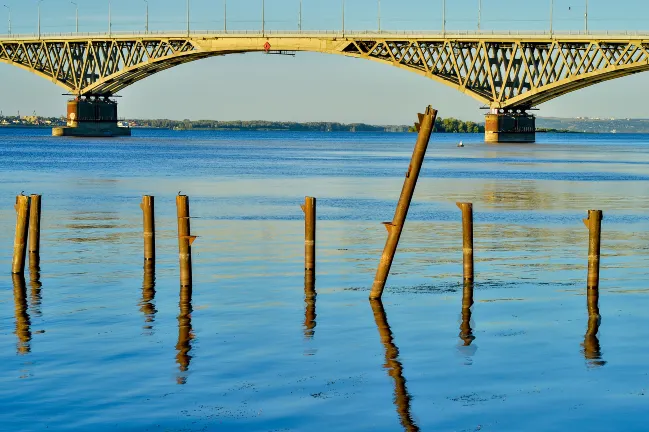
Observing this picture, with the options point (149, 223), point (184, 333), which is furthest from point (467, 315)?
point (149, 223)

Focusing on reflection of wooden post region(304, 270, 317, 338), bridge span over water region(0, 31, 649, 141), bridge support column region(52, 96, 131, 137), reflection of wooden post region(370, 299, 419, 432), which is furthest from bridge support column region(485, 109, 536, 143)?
reflection of wooden post region(370, 299, 419, 432)

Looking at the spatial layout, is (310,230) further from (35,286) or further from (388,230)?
(35,286)

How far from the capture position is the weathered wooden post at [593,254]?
2208 cm

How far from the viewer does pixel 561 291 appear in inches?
926

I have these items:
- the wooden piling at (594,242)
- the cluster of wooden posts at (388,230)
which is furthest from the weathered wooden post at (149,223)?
the wooden piling at (594,242)

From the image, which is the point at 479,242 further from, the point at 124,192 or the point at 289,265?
the point at 124,192

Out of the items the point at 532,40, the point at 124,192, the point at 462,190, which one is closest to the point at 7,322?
the point at 124,192

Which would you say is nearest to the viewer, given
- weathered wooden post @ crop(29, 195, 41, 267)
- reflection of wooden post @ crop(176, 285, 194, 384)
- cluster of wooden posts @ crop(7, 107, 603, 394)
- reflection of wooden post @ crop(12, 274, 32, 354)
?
reflection of wooden post @ crop(176, 285, 194, 384)

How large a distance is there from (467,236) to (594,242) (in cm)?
276

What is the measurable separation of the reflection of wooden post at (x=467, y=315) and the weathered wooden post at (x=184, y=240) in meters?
5.09

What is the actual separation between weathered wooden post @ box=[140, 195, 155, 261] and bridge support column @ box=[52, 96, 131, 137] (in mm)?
155568

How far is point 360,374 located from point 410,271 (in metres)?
10.7

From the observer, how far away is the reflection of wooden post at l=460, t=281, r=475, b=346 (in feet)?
61.5

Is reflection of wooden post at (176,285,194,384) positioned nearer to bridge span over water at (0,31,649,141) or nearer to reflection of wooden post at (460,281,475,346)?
reflection of wooden post at (460,281,475,346)
